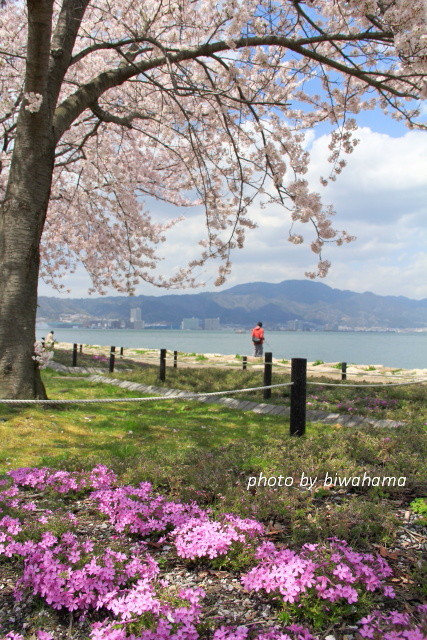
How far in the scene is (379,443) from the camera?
5.59m

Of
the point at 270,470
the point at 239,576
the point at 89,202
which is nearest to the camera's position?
the point at 239,576

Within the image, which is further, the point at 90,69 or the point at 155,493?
the point at 90,69

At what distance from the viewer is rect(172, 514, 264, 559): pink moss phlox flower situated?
314cm

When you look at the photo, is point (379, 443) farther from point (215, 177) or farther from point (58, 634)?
point (215, 177)

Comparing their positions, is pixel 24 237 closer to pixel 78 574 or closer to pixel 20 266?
pixel 20 266

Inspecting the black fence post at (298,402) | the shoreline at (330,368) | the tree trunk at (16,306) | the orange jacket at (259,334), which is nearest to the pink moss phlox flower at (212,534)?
the black fence post at (298,402)

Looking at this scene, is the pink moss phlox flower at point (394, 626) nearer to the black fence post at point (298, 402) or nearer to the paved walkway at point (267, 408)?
the paved walkway at point (267, 408)

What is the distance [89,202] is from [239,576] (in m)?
15.7

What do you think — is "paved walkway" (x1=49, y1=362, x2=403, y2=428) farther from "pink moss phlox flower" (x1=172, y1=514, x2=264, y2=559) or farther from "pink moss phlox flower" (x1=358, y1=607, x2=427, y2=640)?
"pink moss phlox flower" (x1=358, y1=607, x2=427, y2=640)

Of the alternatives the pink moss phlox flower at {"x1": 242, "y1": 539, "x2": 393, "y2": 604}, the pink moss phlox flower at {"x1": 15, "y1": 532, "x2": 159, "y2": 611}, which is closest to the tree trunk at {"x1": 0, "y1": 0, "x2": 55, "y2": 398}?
the pink moss phlox flower at {"x1": 15, "y1": 532, "x2": 159, "y2": 611}

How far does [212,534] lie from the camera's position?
3.26m

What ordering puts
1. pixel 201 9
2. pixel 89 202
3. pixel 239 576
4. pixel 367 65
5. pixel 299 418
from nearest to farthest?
pixel 239 576, pixel 299 418, pixel 367 65, pixel 201 9, pixel 89 202

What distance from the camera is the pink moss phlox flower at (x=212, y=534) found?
3.14 m

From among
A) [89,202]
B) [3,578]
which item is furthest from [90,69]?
[3,578]
